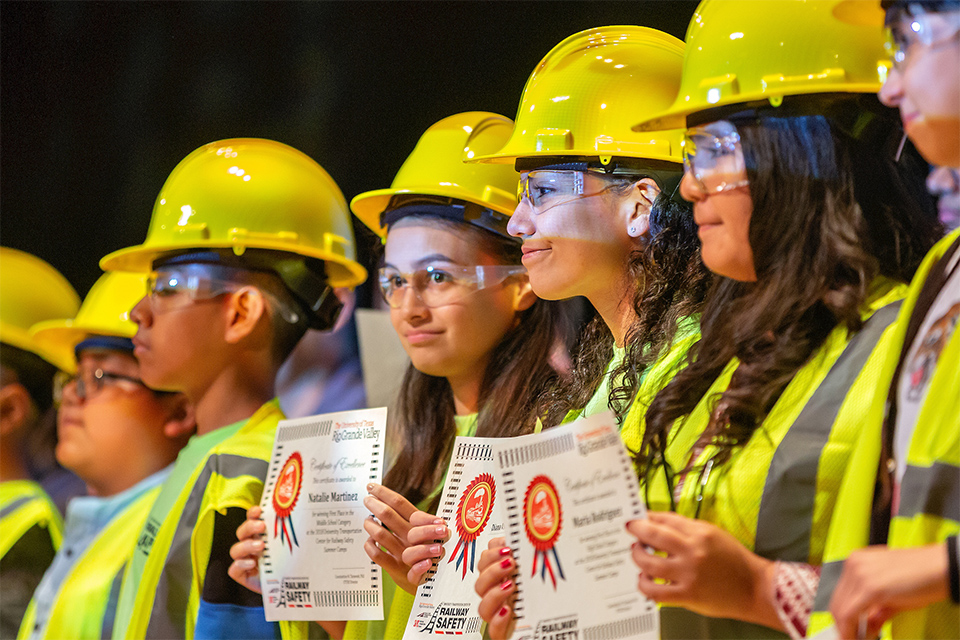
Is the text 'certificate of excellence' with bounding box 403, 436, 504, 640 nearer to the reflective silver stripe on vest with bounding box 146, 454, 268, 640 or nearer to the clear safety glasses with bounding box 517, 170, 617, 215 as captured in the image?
the clear safety glasses with bounding box 517, 170, 617, 215

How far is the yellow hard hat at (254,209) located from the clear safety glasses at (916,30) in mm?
2269

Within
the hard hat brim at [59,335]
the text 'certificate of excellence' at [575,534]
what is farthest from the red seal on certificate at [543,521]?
the hard hat brim at [59,335]

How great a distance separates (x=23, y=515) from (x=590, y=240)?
321 centimetres

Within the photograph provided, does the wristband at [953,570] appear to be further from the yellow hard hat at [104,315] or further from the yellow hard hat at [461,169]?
the yellow hard hat at [104,315]

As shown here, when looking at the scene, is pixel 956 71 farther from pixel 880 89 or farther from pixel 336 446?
pixel 336 446

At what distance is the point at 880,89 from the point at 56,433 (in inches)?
165

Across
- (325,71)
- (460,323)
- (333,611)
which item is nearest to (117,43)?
(325,71)

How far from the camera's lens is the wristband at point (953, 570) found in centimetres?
156

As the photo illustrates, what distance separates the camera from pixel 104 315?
14.5ft

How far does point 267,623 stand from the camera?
3258 mm

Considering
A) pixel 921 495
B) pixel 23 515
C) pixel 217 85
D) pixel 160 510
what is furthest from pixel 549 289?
pixel 23 515

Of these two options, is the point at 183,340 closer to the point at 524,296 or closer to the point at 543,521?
the point at 524,296

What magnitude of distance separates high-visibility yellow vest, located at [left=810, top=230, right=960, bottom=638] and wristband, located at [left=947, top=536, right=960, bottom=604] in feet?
0.29

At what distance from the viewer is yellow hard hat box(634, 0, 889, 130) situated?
2.05 meters
